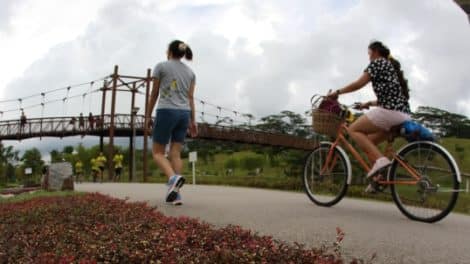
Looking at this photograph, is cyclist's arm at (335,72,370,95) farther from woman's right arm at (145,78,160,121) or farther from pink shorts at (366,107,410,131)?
woman's right arm at (145,78,160,121)

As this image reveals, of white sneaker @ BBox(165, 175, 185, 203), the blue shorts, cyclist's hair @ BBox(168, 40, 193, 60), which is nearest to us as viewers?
white sneaker @ BBox(165, 175, 185, 203)

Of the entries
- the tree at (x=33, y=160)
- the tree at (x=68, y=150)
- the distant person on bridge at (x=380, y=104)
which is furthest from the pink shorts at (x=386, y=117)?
the tree at (x=68, y=150)

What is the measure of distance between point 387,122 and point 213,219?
6.73ft

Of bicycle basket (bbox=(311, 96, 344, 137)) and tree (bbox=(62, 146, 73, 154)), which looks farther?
tree (bbox=(62, 146, 73, 154))

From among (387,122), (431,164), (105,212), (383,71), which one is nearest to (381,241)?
(431,164)

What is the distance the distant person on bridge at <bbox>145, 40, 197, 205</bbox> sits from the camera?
244 inches

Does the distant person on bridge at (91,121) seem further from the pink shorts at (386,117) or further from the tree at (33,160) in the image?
the pink shorts at (386,117)

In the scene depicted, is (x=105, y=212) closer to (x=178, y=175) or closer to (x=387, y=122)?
(x=178, y=175)

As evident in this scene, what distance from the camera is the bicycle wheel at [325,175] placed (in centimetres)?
588

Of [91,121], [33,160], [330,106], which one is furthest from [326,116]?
[33,160]

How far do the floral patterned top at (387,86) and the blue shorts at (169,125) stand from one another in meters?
2.36

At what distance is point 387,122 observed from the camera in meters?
5.14

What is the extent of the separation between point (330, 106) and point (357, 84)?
0.47 m

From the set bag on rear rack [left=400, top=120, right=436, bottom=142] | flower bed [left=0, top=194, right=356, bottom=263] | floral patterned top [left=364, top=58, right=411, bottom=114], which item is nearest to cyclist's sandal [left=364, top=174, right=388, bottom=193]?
bag on rear rack [left=400, top=120, right=436, bottom=142]
